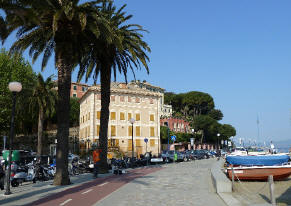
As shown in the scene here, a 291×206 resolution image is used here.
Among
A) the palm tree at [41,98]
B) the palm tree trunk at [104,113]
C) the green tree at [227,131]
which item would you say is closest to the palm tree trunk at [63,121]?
the palm tree trunk at [104,113]

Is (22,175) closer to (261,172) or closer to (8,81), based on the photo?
(261,172)

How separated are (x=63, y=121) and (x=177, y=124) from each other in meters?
73.4

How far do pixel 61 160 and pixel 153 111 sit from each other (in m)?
47.3

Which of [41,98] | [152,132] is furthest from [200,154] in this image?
[41,98]

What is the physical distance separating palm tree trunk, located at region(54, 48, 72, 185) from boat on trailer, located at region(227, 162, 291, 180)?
29.0 ft

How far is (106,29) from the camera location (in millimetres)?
18797

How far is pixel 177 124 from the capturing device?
89938mm

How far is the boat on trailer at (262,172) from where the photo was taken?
1766cm

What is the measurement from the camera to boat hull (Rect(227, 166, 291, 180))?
696 inches

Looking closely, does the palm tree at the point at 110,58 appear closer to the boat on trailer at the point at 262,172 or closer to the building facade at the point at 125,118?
the boat on trailer at the point at 262,172

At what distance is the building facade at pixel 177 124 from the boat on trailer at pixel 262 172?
66.1m

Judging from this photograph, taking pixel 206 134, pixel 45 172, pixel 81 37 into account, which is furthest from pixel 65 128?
pixel 206 134

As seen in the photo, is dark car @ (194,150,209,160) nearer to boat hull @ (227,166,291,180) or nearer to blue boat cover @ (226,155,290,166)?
blue boat cover @ (226,155,290,166)

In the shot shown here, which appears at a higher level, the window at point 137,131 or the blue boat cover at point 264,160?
the window at point 137,131
